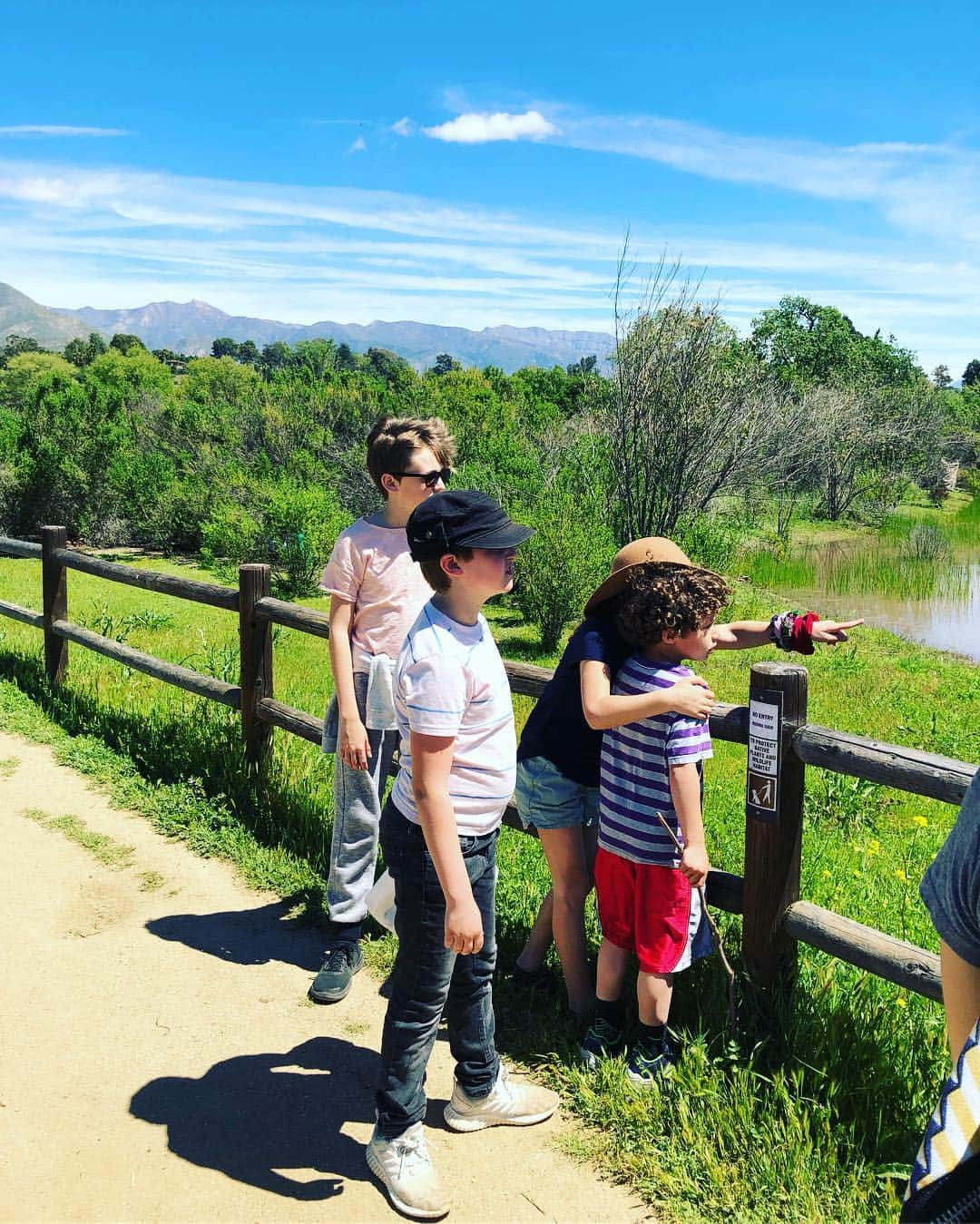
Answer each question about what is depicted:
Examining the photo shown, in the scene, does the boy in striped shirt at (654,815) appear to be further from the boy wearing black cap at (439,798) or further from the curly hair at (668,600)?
the boy wearing black cap at (439,798)

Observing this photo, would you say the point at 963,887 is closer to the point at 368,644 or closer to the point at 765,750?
the point at 765,750

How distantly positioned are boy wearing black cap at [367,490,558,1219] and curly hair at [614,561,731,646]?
0.49 meters

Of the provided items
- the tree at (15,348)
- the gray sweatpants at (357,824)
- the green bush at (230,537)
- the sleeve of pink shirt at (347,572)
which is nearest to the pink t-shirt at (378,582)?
the sleeve of pink shirt at (347,572)

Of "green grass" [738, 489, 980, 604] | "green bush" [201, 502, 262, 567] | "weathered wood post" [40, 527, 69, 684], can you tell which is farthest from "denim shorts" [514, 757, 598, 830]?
"green grass" [738, 489, 980, 604]

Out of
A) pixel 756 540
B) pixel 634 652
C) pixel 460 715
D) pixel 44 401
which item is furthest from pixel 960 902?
pixel 756 540

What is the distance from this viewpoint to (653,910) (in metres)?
3.21

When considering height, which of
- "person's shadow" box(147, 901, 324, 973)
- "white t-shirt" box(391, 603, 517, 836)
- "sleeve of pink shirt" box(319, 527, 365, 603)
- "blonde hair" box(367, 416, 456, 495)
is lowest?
"person's shadow" box(147, 901, 324, 973)

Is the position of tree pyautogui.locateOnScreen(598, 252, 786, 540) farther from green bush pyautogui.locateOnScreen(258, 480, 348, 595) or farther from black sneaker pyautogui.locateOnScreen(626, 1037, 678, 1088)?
black sneaker pyautogui.locateOnScreen(626, 1037, 678, 1088)

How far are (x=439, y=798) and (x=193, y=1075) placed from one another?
159 cm

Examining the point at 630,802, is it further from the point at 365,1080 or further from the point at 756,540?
the point at 756,540

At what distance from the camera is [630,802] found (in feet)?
10.6

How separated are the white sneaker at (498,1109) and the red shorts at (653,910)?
0.52 m

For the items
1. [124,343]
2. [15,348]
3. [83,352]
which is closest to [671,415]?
[83,352]

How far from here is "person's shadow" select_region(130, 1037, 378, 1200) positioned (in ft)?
9.86
